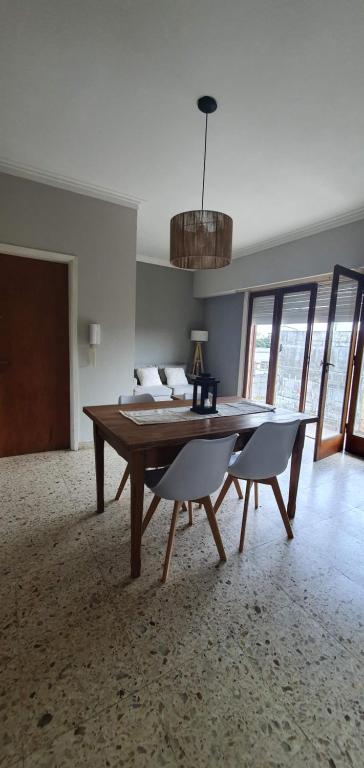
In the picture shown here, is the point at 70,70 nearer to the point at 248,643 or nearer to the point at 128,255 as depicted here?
the point at 128,255

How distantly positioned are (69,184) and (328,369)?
3200 mm

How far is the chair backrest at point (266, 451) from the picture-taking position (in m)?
1.83

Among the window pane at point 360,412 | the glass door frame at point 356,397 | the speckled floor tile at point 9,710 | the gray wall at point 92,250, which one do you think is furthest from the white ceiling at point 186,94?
the speckled floor tile at point 9,710

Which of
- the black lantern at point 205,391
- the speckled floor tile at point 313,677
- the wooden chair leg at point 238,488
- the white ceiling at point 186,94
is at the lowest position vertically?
the speckled floor tile at point 313,677

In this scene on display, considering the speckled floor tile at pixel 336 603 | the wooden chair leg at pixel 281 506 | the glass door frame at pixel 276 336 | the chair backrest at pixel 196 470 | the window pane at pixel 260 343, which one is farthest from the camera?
the window pane at pixel 260 343

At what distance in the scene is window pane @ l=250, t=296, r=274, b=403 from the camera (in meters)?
5.10

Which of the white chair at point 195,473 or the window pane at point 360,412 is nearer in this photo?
the white chair at point 195,473

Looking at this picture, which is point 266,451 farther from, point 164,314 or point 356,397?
point 164,314

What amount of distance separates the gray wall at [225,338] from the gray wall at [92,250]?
2.39 meters

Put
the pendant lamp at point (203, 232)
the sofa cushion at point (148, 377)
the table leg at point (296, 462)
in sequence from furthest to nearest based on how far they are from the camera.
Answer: the sofa cushion at point (148, 377)
the table leg at point (296, 462)
the pendant lamp at point (203, 232)

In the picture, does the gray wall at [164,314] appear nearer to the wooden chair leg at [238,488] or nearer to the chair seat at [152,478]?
the wooden chair leg at [238,488]

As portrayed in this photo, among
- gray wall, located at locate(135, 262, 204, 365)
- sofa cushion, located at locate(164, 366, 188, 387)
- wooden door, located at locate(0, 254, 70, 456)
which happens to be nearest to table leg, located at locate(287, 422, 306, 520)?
wooden door, located at locate(0, 254, 70, 456)

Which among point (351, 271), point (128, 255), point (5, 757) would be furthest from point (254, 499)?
point (128, 255)

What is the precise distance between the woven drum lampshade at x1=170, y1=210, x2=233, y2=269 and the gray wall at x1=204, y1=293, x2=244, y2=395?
3498mm
